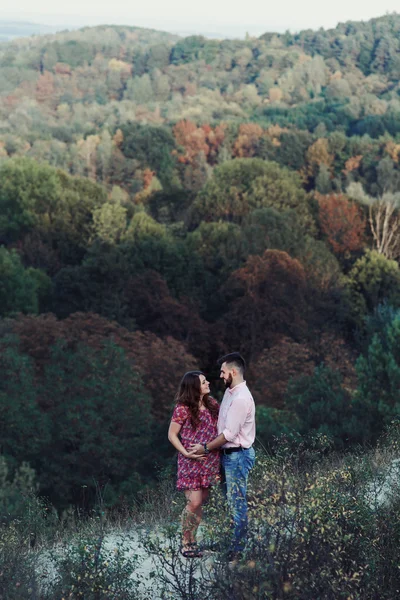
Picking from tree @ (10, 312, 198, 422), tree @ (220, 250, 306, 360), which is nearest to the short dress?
tree @ (10, 312, 198, 422)

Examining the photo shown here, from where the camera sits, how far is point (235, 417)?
664 cm

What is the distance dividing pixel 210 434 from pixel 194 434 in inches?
5.0

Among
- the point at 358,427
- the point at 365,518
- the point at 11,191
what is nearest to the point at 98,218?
the point at 11,191

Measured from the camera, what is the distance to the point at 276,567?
548 centimetres

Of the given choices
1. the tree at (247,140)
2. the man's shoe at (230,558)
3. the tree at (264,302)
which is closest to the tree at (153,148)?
the tree at (247,140)

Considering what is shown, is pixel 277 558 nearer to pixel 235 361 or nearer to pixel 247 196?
pixel 235 361

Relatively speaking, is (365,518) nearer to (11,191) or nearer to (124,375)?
(124,375)

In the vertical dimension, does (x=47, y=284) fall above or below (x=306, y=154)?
above

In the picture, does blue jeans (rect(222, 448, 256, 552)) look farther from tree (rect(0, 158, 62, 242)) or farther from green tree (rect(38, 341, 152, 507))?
tree (rect(0, 158, 62, 242))

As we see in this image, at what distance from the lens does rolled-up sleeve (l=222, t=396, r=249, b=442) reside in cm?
664

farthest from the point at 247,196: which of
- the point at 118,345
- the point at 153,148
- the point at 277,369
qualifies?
the point at 153,148

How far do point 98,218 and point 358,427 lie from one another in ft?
117

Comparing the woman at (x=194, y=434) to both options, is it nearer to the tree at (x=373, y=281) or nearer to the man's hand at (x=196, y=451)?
the man's hand at (x=196, y=451)

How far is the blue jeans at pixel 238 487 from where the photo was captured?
580 cm
